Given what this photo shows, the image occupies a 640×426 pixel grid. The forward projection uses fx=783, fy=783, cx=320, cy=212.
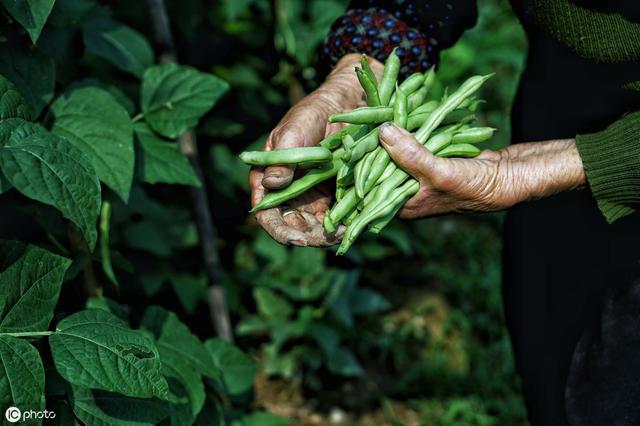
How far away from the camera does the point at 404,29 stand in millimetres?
2057

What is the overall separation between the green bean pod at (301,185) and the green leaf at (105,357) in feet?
1.26

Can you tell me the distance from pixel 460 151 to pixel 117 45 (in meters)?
1.00

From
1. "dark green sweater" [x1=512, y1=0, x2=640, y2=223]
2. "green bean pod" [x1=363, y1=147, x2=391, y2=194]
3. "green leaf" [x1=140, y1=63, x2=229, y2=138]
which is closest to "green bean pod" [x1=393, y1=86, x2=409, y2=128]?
"green bean pod" [x1=363, y1=147, x2=391, y2=194]

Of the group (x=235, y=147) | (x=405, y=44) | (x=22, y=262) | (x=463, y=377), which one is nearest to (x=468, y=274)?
(x=463, y=377)

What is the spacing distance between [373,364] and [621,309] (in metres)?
1.89

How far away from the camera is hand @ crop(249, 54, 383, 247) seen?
5.46 feet

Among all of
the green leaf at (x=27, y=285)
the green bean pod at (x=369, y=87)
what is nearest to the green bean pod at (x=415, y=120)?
the green bean pod at (x=369, y=87)

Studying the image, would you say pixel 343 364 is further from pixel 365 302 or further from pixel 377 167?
pixel 377 167

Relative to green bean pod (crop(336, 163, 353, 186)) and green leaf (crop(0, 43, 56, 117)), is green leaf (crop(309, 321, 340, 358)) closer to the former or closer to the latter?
green bean pod (crop(336, 163, 353, 186))

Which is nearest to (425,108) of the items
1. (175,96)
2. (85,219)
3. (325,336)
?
(175,96)

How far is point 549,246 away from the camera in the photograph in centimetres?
207

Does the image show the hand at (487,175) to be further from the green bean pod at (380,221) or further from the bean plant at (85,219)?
the bean plant at (85,219)

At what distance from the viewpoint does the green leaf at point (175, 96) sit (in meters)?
2.01

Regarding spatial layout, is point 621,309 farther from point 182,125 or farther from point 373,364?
point 373,364
